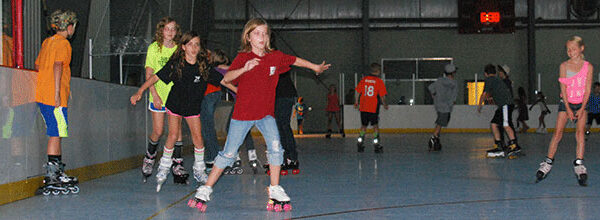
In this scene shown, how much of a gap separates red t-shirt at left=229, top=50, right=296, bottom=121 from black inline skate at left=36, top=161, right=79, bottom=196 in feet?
5.94

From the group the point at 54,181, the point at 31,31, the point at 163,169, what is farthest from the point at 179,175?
the point at 31,31

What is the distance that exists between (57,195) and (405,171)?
12.2 feet

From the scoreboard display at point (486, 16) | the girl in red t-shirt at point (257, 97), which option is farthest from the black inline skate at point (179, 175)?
the scoreboard display at point (486, 16)

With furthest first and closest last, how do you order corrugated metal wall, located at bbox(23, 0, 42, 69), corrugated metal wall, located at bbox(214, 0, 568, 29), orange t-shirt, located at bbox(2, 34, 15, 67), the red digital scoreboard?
corrugated metal wall, located at bbox(214, 0, 568, 29) < the red digital scoreboard < corrugated metal wall, located at bbox(23, 0, 42, 69) < orange t-shirt, located at bbox(2, 34, 15, 67)

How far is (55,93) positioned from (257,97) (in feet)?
6.24

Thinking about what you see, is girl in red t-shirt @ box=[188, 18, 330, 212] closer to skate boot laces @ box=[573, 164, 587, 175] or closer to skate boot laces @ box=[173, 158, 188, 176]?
skate boot laces @ box=[173, 158, 188, 176]

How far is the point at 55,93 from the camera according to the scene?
19.0 feet

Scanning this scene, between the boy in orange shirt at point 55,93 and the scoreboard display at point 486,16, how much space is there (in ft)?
63.8

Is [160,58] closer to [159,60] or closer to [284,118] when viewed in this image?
[159,60]

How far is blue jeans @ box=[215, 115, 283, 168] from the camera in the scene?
4855 millimetres

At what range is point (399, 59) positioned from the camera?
90.7ft

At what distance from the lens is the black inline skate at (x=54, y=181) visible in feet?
19.0

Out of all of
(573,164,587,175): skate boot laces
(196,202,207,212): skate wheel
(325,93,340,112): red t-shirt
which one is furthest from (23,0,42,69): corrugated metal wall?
(325,93,340,112): red t-shirt

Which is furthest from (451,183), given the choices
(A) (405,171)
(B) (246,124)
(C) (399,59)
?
(C) (399,59)
